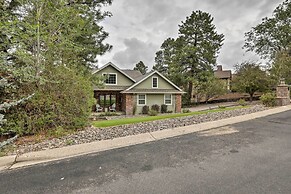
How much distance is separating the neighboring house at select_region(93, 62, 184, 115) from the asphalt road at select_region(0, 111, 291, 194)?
14.9m

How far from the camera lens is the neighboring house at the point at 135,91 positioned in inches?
776

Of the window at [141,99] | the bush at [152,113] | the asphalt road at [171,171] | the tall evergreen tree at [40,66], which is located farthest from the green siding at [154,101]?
the asphalt road at [171,171]

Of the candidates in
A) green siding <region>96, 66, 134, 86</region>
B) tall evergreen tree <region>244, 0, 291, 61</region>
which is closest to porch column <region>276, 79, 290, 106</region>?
tall evergreen tree <region>244, 0, 291, 61</region>

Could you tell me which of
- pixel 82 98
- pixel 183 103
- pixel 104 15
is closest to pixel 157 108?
pixel 183 103

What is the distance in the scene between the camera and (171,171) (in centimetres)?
334

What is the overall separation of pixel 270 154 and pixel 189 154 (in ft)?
6.06

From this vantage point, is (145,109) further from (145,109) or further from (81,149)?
(81,149)

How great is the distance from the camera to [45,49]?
276 inches

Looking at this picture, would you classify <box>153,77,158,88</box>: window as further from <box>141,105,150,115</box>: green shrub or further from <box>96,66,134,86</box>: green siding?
<box>141,105,150,115</box>: green shrub

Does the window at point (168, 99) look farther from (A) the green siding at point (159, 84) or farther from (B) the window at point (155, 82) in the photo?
(B) the window at point (155, 82)

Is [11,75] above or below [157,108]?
above

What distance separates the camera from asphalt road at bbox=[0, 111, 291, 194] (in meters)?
2.78

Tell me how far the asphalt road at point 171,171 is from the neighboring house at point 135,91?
14867 millimetres

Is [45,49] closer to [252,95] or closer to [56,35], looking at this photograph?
[56,35]
